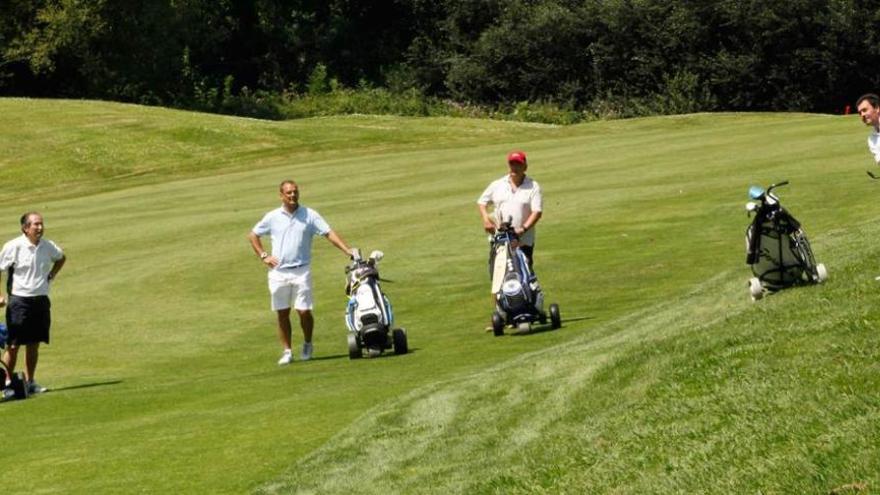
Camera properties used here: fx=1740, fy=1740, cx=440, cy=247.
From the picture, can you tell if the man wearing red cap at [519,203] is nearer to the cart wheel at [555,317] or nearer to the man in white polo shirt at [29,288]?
the cart wheel at [555,317]

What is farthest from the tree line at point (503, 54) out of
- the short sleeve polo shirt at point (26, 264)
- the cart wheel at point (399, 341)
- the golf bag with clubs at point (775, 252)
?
the golf bag with clubs at point (775, 252)

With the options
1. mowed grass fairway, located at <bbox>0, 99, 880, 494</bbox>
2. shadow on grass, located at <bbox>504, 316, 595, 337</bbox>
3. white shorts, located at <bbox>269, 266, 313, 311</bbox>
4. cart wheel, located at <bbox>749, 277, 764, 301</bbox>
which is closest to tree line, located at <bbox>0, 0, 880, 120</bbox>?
mowed grass fairway, located at <bbox>0, 99, 880, 494</bbox>

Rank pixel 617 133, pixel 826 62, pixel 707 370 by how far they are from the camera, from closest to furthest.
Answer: pixel 707 370 < pixel 617 133 < pixel 826 62

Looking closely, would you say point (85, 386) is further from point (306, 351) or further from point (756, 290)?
point (756, 290)

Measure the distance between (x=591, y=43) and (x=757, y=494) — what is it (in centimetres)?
6682

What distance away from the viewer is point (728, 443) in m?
9.27

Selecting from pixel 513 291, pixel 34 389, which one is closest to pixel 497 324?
pixel 513 291

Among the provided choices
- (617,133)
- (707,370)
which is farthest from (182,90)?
(707,370)

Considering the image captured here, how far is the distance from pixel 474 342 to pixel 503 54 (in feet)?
190

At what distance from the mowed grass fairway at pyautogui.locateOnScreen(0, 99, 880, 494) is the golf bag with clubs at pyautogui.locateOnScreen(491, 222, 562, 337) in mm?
371

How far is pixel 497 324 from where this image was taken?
18719 mm

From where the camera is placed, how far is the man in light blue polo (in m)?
18.6

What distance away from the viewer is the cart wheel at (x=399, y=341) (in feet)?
59.2

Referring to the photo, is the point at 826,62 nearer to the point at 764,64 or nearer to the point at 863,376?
the point at 764,64
